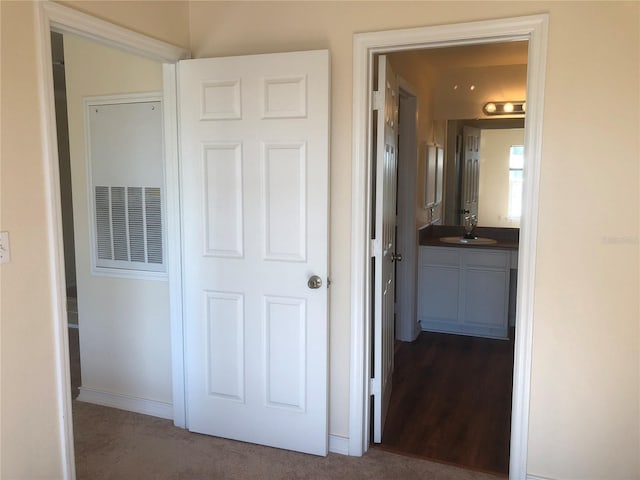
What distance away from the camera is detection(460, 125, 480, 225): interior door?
15.6 feet

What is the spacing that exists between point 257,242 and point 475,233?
282cm

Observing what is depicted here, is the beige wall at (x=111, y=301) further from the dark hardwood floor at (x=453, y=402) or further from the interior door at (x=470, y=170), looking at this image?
the interior door at (x=470, y=170)

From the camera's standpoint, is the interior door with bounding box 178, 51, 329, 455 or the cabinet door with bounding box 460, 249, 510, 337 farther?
the cabinet door with bounding box 460, 249, 510, 337

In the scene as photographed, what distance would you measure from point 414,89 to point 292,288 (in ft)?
7.21

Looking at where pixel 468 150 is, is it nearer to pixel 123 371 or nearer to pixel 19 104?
pixel 123 371

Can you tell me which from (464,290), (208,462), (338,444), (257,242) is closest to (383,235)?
(257,242)

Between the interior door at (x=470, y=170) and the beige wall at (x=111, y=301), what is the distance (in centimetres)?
297

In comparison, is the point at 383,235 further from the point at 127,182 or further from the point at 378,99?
the point at 127,182

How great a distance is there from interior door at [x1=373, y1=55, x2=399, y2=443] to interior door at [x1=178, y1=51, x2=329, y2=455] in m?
0.29

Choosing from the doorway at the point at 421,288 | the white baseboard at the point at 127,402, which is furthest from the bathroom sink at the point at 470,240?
the white baseboard at the point at 127,402

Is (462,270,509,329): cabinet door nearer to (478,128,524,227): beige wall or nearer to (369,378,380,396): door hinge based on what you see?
(478,128,524,227): beige wall

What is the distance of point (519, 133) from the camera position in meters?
4.57

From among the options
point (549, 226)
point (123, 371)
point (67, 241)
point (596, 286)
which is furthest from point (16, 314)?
point (67, 241)

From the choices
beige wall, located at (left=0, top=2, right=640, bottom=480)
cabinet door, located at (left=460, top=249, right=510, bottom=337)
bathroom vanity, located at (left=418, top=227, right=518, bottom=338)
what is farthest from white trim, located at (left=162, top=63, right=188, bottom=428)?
cabinet door, located at (left=460, top=249, right=510, bottom=337)
